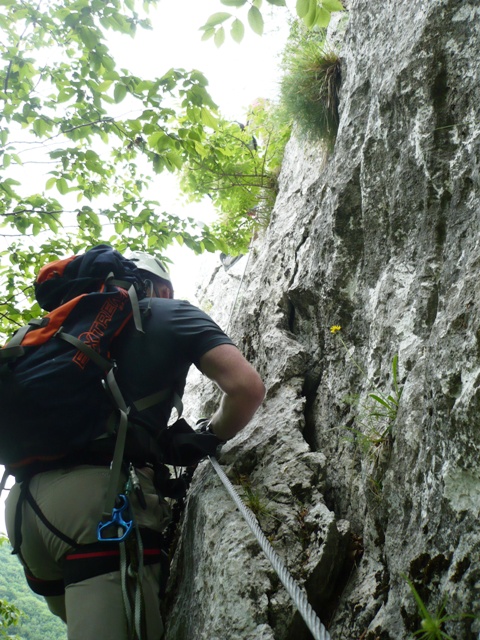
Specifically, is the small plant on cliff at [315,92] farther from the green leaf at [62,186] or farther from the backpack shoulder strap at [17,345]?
the backpack shoulder strap at [17,345]

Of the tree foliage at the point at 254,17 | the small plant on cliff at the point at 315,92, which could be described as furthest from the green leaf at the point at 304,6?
the small plant on cliff at the point at 315,92

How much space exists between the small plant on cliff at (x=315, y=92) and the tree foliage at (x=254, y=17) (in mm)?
2376

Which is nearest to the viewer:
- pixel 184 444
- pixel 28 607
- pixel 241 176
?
pixel 184 444

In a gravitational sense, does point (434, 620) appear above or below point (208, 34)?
below

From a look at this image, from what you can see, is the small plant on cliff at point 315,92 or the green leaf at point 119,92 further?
the small plant on cliff at point 315,92

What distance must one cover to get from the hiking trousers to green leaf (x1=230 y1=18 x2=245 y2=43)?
259 cm

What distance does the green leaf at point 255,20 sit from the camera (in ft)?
8.30

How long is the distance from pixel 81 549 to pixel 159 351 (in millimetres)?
1240

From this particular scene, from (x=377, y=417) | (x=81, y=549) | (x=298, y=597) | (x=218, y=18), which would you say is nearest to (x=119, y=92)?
(x=218, y=18)

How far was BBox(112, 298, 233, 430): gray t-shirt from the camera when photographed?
3137 millimetres

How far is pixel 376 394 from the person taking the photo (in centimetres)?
289

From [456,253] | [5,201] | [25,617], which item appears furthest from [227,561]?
[25,617]

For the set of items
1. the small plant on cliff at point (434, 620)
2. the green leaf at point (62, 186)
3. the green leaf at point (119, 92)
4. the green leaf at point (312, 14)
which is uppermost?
the green leaf at point (119, 92)

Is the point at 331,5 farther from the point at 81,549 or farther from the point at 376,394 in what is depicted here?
the point at 81,549
